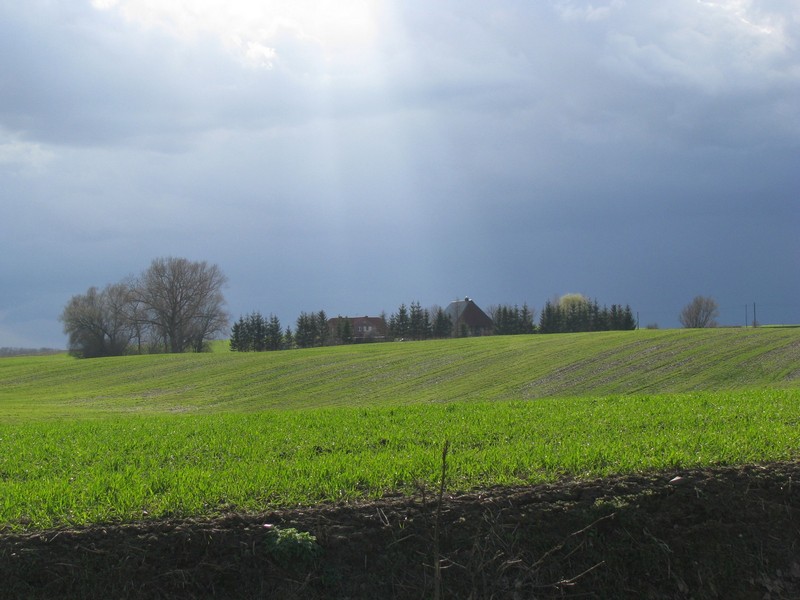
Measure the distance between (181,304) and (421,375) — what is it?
198 feet

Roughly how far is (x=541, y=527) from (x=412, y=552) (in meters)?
1.13

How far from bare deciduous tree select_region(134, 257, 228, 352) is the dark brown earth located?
3642 inches

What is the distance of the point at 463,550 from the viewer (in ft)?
18.1

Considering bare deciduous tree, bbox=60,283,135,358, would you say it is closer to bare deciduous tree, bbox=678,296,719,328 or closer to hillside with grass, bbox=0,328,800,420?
hillside with grass, bbox=0,328,800,420

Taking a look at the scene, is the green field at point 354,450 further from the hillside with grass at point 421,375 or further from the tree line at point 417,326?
the tree line at point 417,326

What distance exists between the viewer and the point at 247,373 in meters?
51.1

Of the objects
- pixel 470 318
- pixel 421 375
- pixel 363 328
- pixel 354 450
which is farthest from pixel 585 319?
pixel 354 450

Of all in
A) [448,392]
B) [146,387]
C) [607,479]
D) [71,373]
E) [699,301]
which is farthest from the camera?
[699,301]

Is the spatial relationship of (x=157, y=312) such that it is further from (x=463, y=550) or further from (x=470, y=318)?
(x=463, y=550)

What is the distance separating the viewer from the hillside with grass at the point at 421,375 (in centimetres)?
3484

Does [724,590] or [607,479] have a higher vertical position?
[607,479]

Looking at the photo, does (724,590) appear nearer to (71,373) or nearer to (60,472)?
(60,472)

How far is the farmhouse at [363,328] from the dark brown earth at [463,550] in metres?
87.9

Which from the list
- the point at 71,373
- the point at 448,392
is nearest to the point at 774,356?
the point at 448,392
